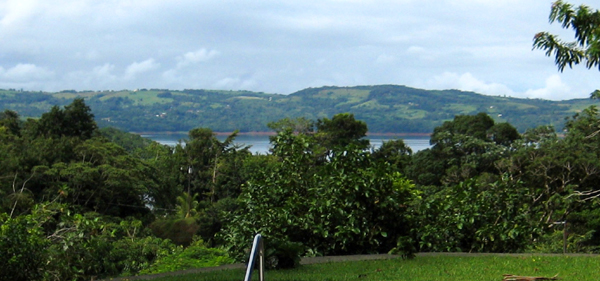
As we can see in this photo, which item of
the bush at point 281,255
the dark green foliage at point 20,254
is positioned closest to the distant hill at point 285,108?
the bush at point 281,255

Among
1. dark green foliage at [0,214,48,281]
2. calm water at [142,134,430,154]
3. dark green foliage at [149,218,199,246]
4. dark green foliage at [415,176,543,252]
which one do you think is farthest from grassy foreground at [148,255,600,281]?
calm water at [142,134,430,154]

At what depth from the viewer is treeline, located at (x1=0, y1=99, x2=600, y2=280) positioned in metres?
8.87

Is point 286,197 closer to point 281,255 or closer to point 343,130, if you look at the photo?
point 281,255

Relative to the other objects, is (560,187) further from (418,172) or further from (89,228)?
(89,228)

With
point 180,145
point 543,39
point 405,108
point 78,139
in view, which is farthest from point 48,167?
point 405,108

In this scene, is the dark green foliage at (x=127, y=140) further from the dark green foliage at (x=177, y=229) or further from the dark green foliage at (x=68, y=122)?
the dark green foliage at (x=68, y=122)

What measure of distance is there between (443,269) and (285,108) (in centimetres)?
17404

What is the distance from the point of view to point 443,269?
23.3ft

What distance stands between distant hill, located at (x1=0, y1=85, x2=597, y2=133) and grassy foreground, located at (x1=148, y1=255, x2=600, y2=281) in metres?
119

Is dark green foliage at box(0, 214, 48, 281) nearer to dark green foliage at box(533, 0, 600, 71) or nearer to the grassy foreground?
the grassy foreground

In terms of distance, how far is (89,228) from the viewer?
8.75 meters

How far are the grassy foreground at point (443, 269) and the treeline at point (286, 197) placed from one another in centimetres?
37

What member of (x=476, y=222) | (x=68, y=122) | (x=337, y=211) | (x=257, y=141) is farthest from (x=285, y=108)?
(x=337, y=211)

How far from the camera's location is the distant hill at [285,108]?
141m
